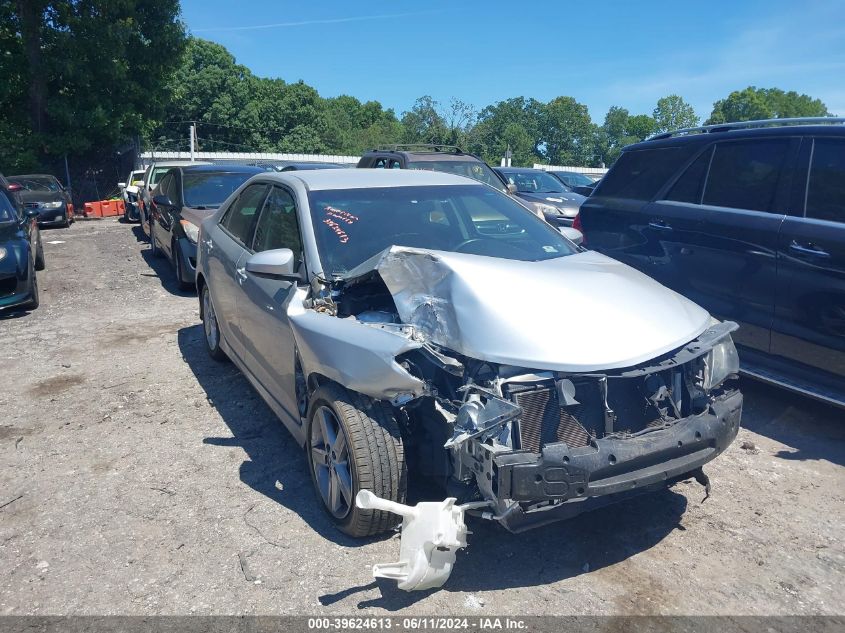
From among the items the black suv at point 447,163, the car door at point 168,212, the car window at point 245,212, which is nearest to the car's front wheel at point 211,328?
the car window at point 245,212

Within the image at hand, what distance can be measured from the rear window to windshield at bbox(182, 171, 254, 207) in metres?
5.74

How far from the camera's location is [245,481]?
13.5ft

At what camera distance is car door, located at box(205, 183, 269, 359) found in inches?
197

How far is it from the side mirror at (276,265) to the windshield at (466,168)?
26.2 ft

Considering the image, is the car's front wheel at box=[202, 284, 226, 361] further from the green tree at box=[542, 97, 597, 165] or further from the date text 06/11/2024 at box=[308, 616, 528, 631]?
the green tree at box=[542, 97, 597, 165]

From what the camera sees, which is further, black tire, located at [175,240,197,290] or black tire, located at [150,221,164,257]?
black tire, located at [150,221,164,257]

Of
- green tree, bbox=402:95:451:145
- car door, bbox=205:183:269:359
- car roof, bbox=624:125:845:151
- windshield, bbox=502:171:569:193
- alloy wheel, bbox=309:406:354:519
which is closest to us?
alloy wheel, bbox=309:406:354:519

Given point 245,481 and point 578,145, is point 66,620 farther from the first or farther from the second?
point 578,145

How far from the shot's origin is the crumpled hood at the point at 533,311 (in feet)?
9.93

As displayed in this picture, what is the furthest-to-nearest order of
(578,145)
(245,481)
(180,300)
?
(578,145)
(180,300)
(245,481)

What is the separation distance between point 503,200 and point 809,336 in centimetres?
223

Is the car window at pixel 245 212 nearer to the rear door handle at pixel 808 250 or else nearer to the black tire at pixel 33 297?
the rear door handle at pixel 808 250

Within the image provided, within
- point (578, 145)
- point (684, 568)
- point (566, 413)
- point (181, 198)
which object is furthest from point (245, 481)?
point (578, 145)

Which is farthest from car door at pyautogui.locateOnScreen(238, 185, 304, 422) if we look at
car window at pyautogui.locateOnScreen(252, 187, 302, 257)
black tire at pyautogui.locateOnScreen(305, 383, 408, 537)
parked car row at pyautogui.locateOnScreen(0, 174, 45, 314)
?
parked car row at pyautogui.locateOnScreen(0, 174, 45, 314)
